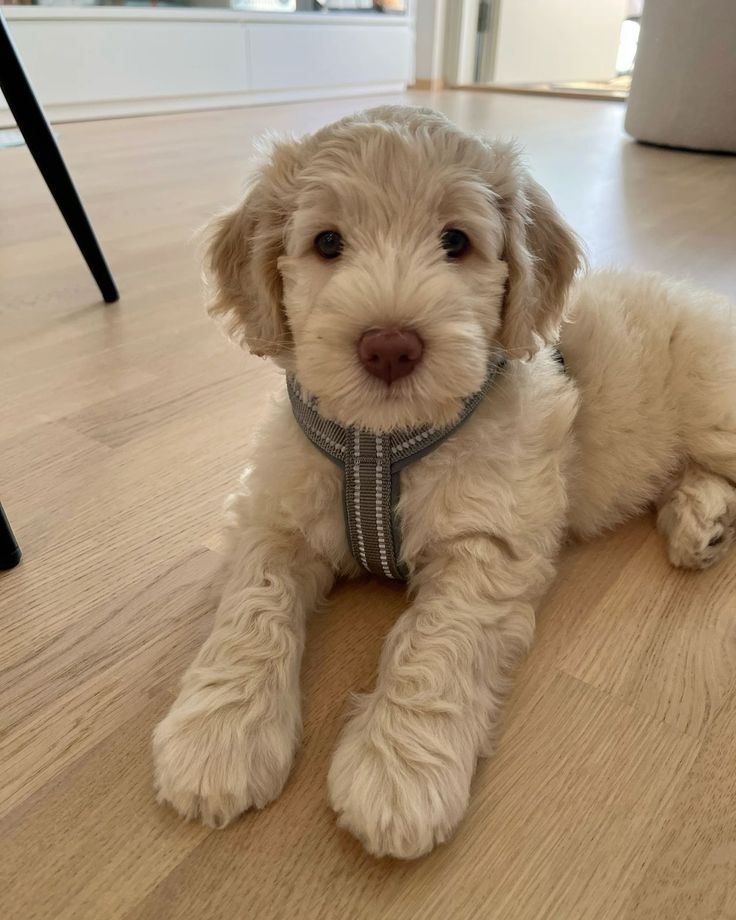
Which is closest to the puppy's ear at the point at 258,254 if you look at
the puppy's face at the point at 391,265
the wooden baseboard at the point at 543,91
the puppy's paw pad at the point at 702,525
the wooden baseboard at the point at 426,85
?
the puppy's face at the point at 391,265

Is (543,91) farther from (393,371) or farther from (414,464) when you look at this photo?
(393,371)

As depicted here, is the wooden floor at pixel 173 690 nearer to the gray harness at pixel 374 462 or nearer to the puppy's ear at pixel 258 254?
the gray harness at pixel 374 462

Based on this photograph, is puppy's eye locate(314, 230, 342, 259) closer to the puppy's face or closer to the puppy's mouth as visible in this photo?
the puppy's face

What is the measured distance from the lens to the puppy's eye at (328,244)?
1.08 m

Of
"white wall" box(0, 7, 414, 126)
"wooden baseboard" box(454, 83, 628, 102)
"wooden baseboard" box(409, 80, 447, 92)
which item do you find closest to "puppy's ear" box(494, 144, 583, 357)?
"white wall" box(0, 7, 414, 126)

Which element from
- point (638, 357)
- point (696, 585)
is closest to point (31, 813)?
point (696, 585)

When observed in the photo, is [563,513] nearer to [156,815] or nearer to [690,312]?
[690,312]

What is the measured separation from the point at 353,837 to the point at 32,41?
5.88m

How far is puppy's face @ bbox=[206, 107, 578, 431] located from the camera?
0.96m

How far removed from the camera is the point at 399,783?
2.86 ft

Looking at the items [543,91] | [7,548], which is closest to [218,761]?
[7,548]

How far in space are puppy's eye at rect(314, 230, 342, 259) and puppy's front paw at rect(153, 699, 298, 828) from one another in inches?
25.3

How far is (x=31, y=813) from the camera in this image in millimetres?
923

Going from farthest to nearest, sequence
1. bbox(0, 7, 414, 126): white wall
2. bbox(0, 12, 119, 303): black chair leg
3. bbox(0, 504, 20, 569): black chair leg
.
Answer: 1. bbox(0, 7, 414, 126): white wall
2. bbox(0, 12, 119, 303): black chair leg
3. bbox(0, 504, 20, 569): black chair leg
